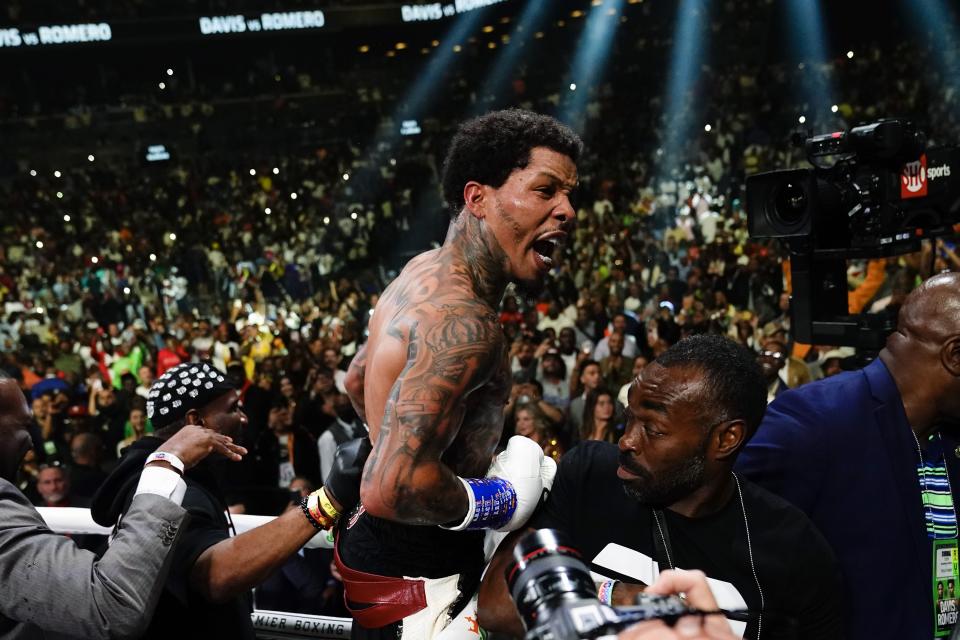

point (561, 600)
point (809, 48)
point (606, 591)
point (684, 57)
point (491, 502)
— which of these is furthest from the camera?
point (684, 57)

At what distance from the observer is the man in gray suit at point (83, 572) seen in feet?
5.09

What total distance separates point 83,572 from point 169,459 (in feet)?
1.01

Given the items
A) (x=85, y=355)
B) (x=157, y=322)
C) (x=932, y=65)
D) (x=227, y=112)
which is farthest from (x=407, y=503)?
(x=227, y=112)

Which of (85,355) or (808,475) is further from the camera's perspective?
(85,355)

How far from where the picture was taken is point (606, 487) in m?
1.76

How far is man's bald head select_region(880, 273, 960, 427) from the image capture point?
1.79 meters

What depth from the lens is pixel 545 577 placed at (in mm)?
986

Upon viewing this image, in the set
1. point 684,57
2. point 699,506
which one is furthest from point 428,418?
point 684,57

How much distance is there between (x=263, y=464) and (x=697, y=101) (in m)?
14.9

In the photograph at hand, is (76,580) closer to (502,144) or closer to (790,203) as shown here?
(502,144)

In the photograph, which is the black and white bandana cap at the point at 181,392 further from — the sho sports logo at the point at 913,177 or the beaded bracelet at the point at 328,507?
the sho sports logo at the point at 913,177

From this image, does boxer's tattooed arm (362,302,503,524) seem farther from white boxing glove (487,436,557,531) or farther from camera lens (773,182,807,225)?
camera lens (773,182,807,225)

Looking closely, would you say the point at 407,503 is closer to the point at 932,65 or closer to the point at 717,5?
the point at 932,65

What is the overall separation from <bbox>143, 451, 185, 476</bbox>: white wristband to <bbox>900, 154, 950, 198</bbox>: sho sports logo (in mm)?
2198
